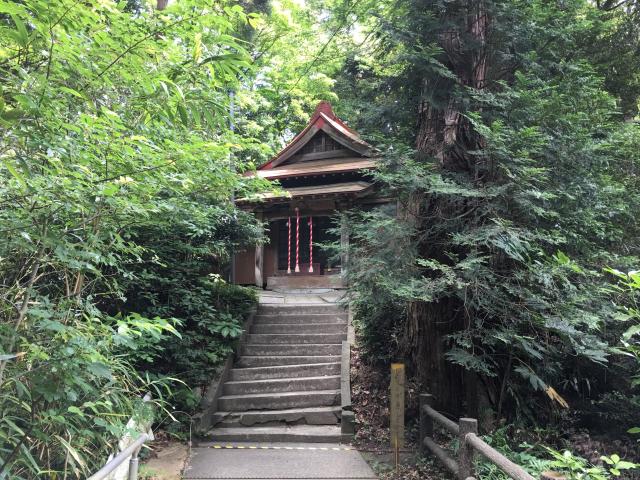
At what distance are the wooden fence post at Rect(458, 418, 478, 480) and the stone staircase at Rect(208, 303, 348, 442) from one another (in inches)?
97.2

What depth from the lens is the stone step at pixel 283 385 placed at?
713 centimetres

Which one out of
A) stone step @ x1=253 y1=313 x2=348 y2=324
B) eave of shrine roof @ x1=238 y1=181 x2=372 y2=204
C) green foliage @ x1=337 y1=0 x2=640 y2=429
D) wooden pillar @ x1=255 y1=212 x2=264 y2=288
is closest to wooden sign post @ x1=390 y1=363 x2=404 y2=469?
green foliage @ x1=337 y1=0 x2=640 y2=429

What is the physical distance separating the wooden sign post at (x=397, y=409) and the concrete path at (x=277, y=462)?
1.49ft

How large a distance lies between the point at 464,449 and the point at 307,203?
35.8 ft

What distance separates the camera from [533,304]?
4562 millimetres

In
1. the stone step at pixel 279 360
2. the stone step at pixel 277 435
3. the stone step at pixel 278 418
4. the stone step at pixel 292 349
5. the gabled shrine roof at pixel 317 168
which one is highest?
the gabled shrine roof at pixel 317 168

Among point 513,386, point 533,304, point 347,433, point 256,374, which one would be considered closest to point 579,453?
point 513,386

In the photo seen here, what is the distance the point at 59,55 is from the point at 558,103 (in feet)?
15.9

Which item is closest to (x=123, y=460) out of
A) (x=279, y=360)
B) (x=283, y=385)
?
(x=283, y=385)

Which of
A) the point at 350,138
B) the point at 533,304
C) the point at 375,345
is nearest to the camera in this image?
the point at 533,304

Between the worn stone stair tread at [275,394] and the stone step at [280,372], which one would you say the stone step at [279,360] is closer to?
the stone step at [280,372]

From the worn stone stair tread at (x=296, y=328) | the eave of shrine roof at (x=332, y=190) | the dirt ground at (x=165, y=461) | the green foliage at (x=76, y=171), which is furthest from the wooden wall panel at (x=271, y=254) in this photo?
the green foliage at (x=76, y=171)

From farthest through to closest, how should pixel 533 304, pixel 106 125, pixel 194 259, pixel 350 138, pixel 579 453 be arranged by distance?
1. pixel 350 138
2. pixel 194 259
3. pixel 579 453
4. pixel 533 304
5. pixel 106 125

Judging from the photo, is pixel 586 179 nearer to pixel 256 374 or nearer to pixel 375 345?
pixel 375 345
